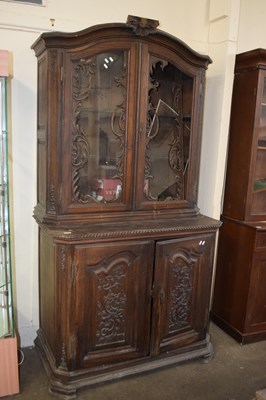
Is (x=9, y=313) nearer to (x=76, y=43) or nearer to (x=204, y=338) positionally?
(x=204, y=338)

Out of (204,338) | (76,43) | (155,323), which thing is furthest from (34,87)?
(204,338)

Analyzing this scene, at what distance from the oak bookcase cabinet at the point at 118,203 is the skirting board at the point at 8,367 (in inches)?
8.0

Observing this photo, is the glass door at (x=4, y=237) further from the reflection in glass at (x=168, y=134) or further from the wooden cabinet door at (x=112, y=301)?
the reflection in glass at (x=168, y=134)

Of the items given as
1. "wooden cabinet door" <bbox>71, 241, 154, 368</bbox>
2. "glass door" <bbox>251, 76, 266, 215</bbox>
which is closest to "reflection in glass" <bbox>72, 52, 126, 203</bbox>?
"wooden cabinet door" <bbox>71, 241, 154, 368</bbox>

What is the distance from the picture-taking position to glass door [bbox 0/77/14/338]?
6.02 feet

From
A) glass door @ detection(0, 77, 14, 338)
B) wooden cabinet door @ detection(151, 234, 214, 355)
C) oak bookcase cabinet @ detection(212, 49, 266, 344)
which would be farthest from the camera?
oak bookcase cabinet @ detection(212, 49, 266, 344)

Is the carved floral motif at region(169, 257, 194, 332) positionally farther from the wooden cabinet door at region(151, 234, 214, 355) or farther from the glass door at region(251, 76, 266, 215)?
the glass door at region(251, 76, 266, 215)

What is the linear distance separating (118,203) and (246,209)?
99cm

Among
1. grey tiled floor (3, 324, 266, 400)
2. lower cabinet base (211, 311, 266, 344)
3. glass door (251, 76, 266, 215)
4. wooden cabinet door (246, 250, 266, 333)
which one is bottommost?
grey tiled floor (3, 324, 266, 400)

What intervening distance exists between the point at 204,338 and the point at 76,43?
1934 mm

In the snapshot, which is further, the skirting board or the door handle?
the door handle

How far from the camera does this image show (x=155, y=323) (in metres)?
2.15

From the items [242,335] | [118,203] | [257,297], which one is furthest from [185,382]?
[118,203]

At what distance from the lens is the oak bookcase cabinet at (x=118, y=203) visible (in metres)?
1.90
